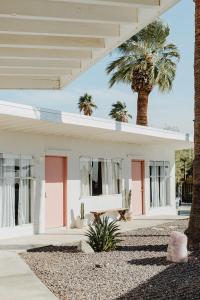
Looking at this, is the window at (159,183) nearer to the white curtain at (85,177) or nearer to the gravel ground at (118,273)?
the white curtain at (85,177)

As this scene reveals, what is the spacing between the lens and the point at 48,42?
4.54 m

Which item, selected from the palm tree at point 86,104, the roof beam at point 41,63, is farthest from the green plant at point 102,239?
the palm tree at point 86,104

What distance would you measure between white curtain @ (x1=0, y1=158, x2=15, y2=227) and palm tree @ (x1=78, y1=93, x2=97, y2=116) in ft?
109

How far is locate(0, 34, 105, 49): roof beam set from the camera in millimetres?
4422

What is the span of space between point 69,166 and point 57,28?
494 inches

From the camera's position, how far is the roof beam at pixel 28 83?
5828mm

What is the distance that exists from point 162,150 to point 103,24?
18139 millimetres

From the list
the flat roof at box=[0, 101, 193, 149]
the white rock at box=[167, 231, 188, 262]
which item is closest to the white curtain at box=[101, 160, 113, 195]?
the flat roof at box=[0, 101, 193, 149]

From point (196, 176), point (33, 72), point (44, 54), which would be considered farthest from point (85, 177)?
point (44, 54)

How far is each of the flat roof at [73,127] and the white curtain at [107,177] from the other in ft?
3.21

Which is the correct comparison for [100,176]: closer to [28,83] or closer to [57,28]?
[28,83]

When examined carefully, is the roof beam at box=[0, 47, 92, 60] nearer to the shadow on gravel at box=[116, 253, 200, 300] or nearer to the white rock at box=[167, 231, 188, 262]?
the shadow on gravel at box=[116, 253, 200, 300]

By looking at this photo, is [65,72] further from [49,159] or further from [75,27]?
[49,159]

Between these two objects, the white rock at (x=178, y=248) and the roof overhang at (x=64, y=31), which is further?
the white rock at (x=178, y=248)
